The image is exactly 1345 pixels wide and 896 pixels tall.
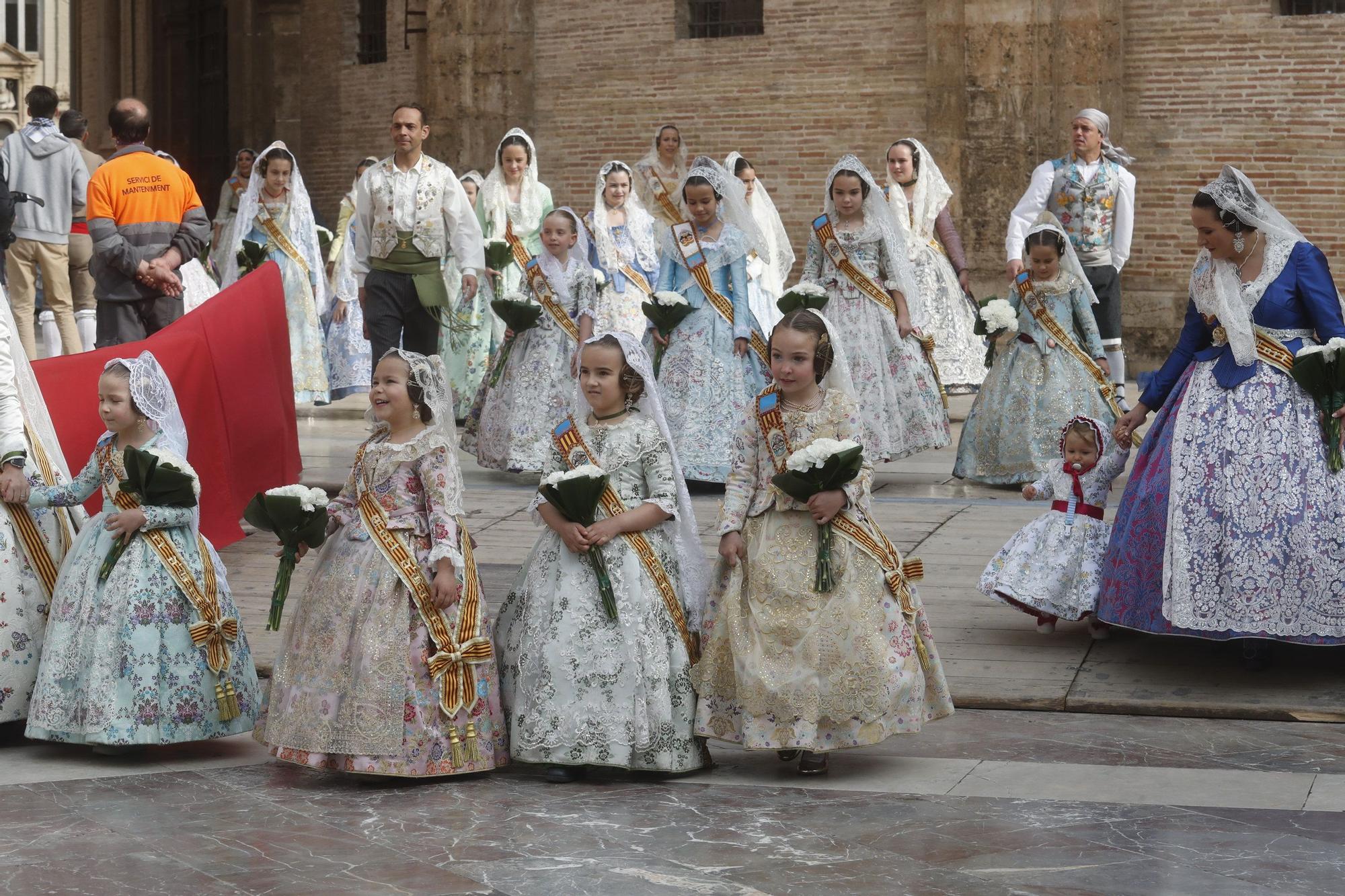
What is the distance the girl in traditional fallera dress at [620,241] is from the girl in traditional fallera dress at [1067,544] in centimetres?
595

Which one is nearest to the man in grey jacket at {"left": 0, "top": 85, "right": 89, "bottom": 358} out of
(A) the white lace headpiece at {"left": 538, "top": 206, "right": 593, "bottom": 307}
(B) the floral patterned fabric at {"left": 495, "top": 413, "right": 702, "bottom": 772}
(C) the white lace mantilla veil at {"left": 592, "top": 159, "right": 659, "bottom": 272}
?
(C) the white lace mantilla veil at {"left": 592, "top": 159, "right": 659, "bottom": 272}

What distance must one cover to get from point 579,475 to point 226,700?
130cm

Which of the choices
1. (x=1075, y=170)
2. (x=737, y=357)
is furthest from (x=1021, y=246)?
(x=737, y=357)

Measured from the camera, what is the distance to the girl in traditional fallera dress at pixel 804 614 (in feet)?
18.2

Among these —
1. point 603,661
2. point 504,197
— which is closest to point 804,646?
point 603,661

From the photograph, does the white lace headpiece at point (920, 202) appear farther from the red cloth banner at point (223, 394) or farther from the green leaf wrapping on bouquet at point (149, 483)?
the green leaf wrapping on bouquet at point (149, 483)

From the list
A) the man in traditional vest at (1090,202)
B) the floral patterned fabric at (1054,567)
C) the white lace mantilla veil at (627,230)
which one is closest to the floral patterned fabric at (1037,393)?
the man in traditional vest at (1090,202)

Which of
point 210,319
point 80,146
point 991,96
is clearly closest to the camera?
point 210,319

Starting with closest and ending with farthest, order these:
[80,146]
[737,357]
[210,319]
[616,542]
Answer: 1. [616,542]
2. [210,319]
3. [737,357]
4. [80,146]

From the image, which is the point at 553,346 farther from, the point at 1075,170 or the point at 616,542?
the point at 616,542

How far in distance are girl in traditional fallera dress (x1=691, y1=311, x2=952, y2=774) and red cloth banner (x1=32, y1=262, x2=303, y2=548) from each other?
10.2 ft

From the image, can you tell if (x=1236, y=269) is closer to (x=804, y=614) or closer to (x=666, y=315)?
(x=804, y=614)

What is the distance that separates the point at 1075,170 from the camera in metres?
12.0

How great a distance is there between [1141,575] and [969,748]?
117 cm
